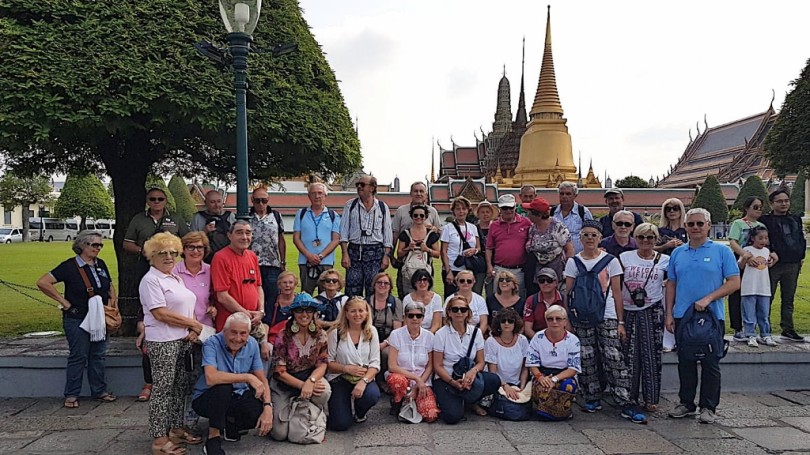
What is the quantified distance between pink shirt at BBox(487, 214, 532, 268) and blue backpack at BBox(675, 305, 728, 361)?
182 cm

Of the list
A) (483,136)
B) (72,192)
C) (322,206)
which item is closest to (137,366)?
(322,206)

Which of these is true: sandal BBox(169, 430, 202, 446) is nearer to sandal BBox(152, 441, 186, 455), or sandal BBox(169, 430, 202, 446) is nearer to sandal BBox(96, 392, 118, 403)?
sandal BBox(152, 441, 186, 455)

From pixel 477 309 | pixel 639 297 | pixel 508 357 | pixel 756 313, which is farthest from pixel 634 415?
pixel 756 313

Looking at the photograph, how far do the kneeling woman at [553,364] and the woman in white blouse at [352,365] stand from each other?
4.59ft

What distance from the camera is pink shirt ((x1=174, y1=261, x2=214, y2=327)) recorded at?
16.1 ft

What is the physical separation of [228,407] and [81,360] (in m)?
2.06

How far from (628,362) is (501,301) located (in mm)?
1281

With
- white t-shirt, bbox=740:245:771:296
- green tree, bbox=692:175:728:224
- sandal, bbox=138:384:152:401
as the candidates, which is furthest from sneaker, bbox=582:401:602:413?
green tree, bbox=692:175:728:224

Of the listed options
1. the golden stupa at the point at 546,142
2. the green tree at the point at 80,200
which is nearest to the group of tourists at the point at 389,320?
the golden stupa at the point at 546,142

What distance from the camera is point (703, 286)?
5.16 meters

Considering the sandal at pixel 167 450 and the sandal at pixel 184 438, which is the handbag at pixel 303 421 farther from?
the sandal at pixel 167 450

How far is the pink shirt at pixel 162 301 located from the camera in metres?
4.37

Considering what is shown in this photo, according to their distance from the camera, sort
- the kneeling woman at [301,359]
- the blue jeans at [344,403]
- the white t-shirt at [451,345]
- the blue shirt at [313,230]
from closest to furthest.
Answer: the kneeling woman at [301,359] → the blue jeans at [344,403] → the white t-shirt at [451,345] → the blue shirt at [313,230]

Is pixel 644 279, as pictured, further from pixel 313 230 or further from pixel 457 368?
pixel 313 230
